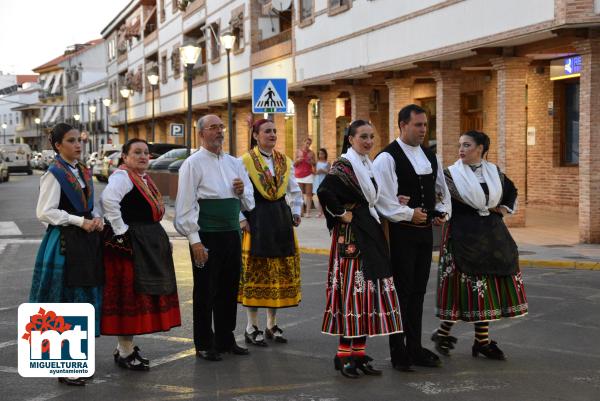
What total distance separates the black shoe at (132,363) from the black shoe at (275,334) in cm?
146

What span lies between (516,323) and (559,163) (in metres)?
14.7

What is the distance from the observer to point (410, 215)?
7.14 metres

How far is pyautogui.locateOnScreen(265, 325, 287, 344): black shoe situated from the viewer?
844 cm

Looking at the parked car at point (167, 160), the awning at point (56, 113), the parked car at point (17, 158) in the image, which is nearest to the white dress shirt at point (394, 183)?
the parked car at point (167, 160)

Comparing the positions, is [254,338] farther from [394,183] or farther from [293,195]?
[394,183]

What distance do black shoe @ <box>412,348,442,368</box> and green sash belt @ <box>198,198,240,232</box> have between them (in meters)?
1.86

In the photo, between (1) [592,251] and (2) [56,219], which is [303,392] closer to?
(2) [56,219]

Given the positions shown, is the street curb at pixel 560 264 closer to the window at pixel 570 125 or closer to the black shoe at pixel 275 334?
the black shoe at pixel 275 334

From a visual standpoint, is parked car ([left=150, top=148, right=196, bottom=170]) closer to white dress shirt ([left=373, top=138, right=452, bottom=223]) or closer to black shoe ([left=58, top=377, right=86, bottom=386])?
white dress shirt ([left=373, top=138, right=452, bottom=223])

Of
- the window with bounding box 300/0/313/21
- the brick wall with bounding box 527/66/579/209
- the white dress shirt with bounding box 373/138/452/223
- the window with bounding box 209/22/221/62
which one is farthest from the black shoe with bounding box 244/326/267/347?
the window with bounding box 209/22/221/62

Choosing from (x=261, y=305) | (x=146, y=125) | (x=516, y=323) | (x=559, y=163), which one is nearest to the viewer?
(x=261, y=305)

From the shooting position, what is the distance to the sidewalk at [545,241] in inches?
555

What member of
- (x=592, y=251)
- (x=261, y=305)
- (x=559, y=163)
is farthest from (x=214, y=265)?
(x=559, y=163)

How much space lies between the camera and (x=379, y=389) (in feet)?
22.0
